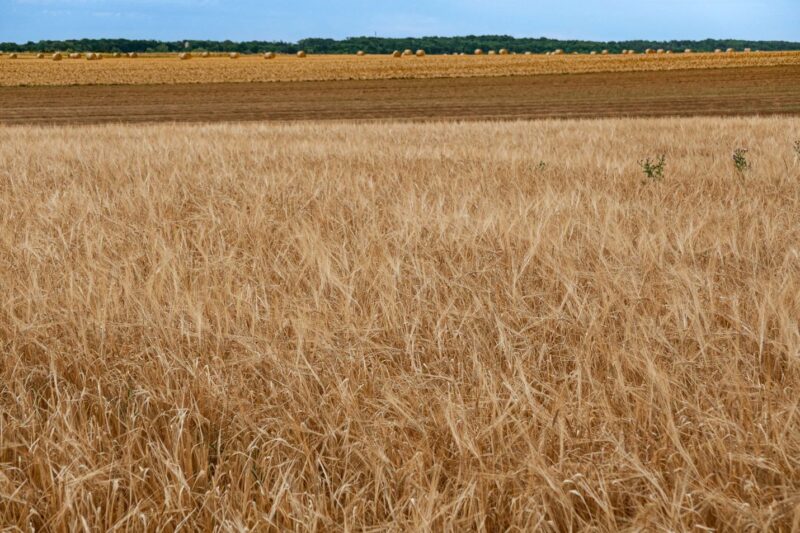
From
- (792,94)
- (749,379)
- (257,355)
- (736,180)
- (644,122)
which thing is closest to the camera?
(749,379)

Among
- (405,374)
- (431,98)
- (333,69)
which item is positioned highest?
(333,69)

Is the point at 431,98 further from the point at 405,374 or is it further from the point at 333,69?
the point at 405,374

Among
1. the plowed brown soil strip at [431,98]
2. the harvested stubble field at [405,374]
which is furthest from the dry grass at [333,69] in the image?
the harvested stubble field at [405,374]

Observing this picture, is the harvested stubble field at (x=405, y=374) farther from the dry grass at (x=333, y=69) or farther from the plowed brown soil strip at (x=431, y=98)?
the dry grass at (x=333, y=69)

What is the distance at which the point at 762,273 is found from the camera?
2.95m

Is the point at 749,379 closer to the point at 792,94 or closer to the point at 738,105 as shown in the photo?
the point at 738,105

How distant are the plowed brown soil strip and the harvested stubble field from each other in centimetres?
1948

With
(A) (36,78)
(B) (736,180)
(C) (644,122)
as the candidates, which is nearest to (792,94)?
(C) (644,122)

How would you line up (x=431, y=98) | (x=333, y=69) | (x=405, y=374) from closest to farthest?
(x=405, y=374) < (x=431, y=98) < (x=333, y=69)

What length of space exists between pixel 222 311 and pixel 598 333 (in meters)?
1.27

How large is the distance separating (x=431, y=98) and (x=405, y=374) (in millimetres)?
32150

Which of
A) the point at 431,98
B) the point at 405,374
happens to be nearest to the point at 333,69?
the point at 431,98

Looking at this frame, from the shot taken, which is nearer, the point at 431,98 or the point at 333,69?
the point at 431,98

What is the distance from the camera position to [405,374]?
6.67 feet
